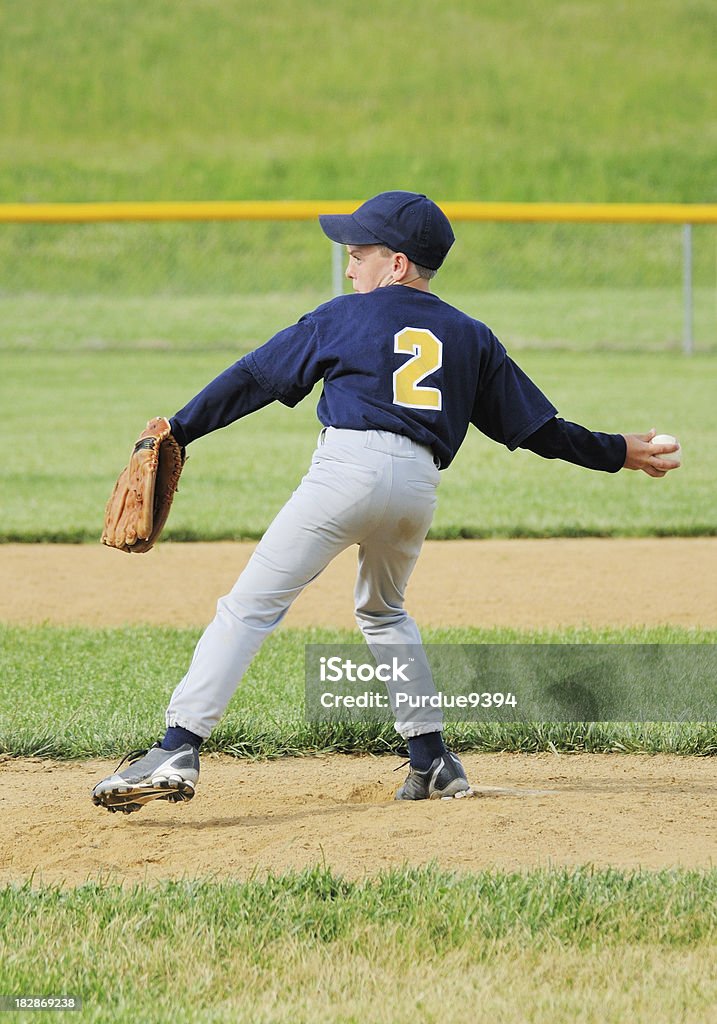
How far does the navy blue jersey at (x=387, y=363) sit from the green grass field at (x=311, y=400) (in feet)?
3.63

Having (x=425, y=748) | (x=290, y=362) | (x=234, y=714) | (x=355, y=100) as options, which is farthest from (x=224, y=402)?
(x=355, y=100)

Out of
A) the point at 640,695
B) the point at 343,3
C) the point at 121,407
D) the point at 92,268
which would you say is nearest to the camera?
the point at 640,695

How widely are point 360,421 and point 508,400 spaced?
0.45m

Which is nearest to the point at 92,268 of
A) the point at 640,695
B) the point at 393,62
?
the point at 393,62

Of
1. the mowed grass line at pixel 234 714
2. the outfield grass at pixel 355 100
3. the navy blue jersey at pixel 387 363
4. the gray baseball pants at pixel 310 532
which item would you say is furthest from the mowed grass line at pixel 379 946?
the outfield grass at pixel 355 100

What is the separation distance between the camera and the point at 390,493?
3451mm

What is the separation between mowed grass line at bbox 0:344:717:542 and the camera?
8.60 m

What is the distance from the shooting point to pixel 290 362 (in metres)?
3.52

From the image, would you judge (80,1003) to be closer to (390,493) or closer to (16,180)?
(390,493)

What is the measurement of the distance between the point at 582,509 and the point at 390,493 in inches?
228

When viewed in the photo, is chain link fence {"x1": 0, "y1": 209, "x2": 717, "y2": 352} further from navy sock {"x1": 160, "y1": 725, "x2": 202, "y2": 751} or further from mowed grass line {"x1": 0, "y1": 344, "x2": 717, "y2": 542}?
navy sock {"x1": 160, "y1": 725, "x2": 202, "y2": 751}

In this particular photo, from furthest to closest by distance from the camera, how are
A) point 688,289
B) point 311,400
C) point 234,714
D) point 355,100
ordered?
1. point 355,100
2. point 688,289
3. point 311,400
4. point 234,714

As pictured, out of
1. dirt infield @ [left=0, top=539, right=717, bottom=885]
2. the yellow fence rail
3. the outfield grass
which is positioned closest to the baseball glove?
dirt infield @ [left=0, top=539, right=717, bottom=885]

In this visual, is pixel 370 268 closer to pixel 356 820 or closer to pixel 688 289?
pixel 356 820
